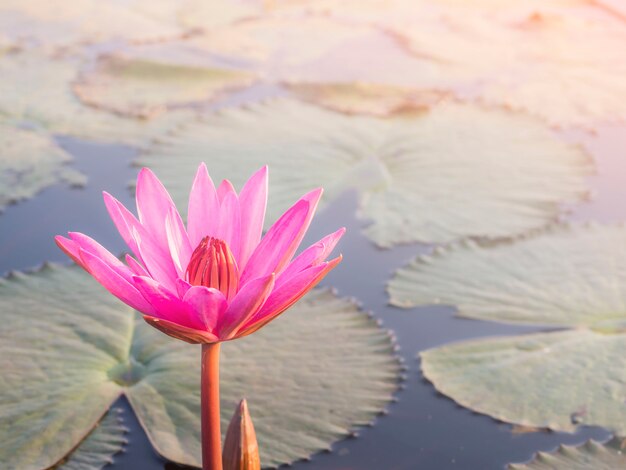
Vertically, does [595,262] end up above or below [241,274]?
below

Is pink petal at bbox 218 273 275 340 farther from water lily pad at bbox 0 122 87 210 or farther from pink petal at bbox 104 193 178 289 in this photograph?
water lily pad at bbox 0 122 87 210

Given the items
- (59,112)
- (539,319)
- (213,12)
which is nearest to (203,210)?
(539,319)

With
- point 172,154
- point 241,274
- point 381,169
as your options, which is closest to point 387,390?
point 241,274

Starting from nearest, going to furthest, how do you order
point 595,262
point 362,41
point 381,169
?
point 595,262 → point 381,169 → point 362,41

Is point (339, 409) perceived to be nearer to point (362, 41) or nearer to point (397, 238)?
point (397, 238)

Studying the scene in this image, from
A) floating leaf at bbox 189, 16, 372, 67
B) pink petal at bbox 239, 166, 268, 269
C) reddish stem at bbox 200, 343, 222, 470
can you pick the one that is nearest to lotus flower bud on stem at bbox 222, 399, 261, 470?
reddish stem at bbox 200, 343, 222, 470

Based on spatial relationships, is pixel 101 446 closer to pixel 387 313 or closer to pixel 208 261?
pixel 208 261

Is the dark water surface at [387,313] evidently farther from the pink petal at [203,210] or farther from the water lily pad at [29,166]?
the pink petal at [203,210]
